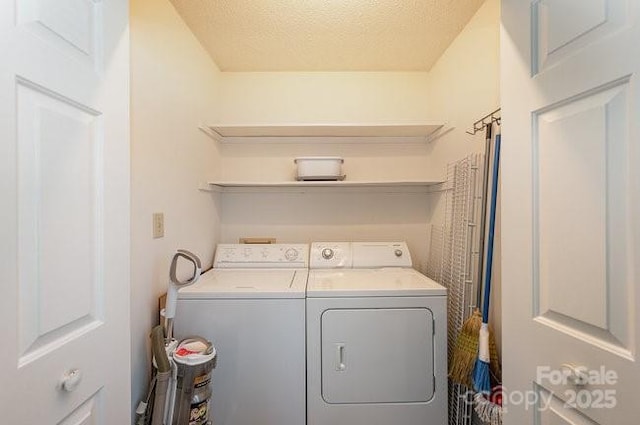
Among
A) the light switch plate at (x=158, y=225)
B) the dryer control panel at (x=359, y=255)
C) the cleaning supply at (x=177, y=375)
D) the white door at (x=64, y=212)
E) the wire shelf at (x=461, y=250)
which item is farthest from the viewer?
the dryer control panel at (x=359, y=255)

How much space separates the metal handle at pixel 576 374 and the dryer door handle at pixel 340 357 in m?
1.01

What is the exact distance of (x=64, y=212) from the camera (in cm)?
73

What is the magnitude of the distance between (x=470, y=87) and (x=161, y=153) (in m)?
1.79

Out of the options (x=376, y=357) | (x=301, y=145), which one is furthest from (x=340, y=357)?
(x=301, y=145)

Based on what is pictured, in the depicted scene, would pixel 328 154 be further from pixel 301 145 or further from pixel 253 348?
pixel 253 348

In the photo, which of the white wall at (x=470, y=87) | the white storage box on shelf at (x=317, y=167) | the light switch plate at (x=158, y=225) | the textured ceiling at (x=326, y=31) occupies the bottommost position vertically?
the light switch plate at (x=158, y=225)

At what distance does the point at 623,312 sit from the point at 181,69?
217cm

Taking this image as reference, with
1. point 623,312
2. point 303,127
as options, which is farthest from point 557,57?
point 303,127

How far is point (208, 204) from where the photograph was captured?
2227mm

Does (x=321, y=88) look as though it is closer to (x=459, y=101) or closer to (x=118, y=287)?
(x=459, y=101)

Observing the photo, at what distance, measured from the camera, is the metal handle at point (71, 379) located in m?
0.71

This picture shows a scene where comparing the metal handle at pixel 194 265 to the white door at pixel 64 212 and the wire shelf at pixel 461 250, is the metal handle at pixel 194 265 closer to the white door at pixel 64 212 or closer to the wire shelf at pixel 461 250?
the white door at pixel 64 212

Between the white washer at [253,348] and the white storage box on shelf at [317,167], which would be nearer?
the white washer at [253,348]

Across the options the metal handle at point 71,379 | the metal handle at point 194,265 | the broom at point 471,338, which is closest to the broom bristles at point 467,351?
the broom at point 471,338
